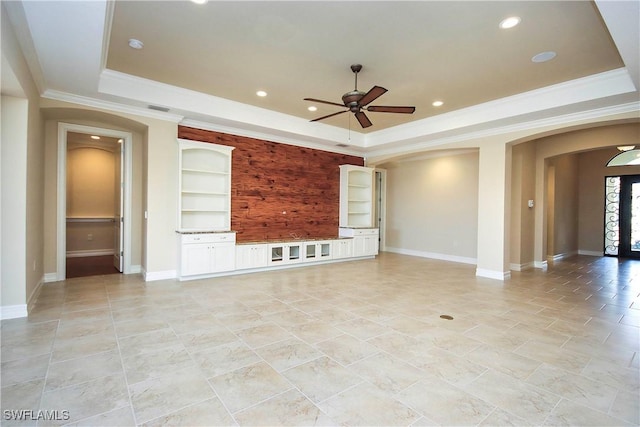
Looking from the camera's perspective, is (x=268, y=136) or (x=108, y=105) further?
(x=268, y=136)

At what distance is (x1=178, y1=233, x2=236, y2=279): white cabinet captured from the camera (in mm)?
5176

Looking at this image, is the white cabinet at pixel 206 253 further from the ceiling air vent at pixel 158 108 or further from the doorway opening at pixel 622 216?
the doorway opening at pixel 622 216

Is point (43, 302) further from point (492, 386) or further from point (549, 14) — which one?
point (549, 14)

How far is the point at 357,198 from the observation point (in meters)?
8.27

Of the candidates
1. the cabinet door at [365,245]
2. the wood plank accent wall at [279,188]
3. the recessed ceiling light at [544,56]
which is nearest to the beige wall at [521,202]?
the recessed ceiling light at [544,56]

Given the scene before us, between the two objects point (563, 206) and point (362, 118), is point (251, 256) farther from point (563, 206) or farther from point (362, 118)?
point (563, 206)

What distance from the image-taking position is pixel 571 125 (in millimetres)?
4891

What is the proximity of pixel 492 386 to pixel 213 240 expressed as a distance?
180 inches

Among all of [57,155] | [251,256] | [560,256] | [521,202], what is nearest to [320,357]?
[251,256]

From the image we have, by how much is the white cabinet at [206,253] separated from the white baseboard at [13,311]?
198 cm

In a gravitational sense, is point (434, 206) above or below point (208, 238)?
above

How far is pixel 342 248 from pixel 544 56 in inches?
201

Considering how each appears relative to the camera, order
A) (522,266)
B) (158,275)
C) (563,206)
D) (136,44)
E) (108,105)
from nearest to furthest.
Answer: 1. (136,44)
2. (108,105)
3. (158,275)
4. (522,266)
5. (563,206)

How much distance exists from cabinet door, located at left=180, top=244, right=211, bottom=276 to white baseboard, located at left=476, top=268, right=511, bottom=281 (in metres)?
5.14
